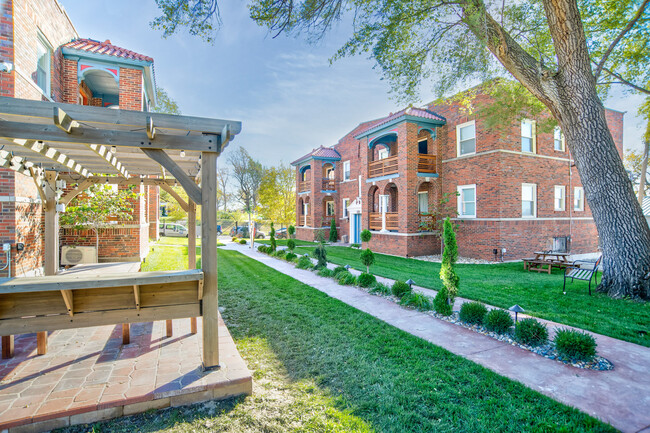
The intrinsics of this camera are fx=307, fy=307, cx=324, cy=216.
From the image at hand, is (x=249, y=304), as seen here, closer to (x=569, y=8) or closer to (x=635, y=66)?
(x=569, y=8)

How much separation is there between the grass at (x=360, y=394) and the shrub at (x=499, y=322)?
131 cm

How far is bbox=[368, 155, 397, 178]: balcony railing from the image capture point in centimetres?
1634

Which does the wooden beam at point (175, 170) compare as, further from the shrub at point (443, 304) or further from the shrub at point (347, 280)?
the shrub at point (347, 280)

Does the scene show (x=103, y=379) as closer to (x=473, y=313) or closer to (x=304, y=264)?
(x=473, y=313)

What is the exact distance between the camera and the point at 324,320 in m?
5.69

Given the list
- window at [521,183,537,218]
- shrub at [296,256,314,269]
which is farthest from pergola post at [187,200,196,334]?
window at [521,183,537,218]

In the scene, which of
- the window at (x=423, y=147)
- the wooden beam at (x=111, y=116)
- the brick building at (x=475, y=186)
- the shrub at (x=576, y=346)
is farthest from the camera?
the window at (x=423, y=147)

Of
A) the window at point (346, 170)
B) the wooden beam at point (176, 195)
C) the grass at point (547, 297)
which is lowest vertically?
the grass at point (547, 297)

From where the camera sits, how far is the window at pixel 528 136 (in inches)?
567

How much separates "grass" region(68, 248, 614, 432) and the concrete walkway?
0.25 m

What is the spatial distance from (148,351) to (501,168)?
1433 cm

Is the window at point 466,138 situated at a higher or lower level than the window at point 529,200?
higher

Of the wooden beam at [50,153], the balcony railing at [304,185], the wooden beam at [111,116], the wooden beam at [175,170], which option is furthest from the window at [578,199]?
the wooden beam at [50,153]

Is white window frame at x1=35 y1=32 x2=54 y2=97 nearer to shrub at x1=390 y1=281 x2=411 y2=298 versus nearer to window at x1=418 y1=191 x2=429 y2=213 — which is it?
shrub at x1=390 y1=281 x2=411 y2=298
